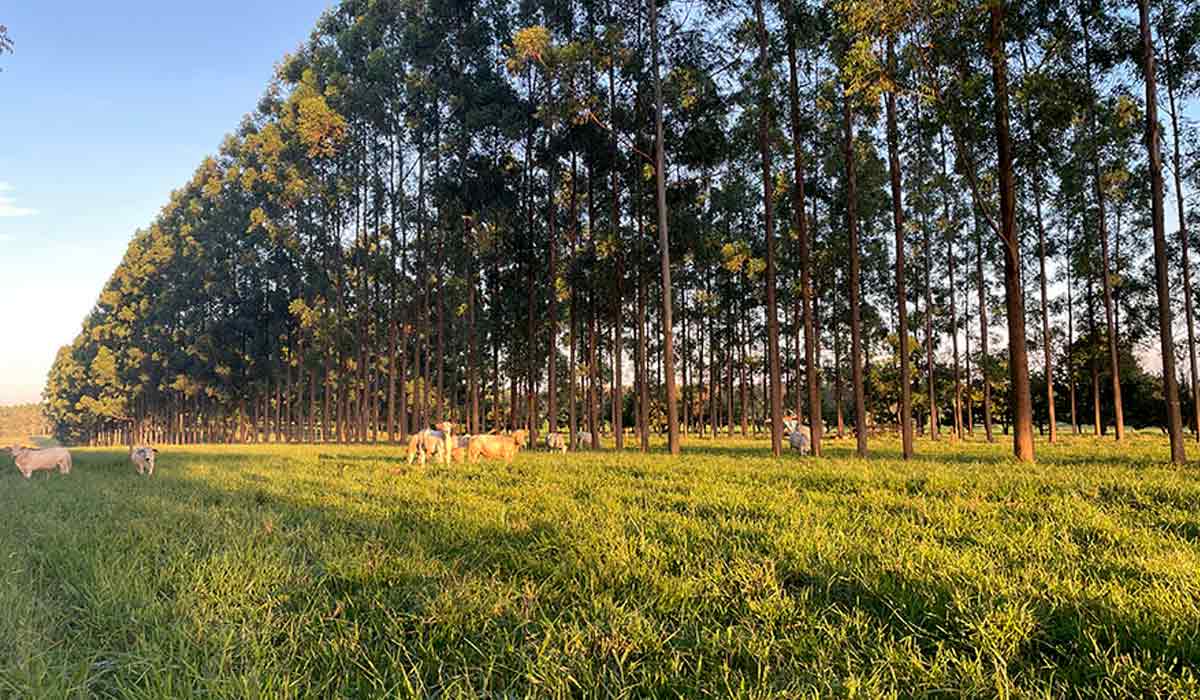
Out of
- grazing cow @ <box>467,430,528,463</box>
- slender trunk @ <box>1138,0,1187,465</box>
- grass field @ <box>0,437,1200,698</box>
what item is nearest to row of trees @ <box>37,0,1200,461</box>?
slender trunk @ <box>1138,0,1187,465</box>

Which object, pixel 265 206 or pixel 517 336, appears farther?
pixel 265 206

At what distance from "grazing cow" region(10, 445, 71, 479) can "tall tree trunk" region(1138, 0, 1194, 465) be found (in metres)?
26.6

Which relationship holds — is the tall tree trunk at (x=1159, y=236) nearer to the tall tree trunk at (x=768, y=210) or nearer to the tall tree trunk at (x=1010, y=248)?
the tall tree trunk at (x=1010, y=248)

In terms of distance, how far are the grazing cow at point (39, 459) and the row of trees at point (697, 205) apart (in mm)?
14016

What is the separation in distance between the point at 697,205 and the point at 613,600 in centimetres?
2267

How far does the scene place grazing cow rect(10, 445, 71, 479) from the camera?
14750mm

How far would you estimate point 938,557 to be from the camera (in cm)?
450

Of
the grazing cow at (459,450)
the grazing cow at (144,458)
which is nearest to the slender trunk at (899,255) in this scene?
the grazing cow at (459,450)

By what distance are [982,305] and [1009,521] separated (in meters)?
31.6

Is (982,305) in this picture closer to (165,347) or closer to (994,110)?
(994,110)

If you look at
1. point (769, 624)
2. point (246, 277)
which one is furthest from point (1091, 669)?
point (246, 277)

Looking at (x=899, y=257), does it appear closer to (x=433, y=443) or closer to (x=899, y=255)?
(x=899, y=255)

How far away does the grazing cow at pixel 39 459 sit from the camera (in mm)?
14750

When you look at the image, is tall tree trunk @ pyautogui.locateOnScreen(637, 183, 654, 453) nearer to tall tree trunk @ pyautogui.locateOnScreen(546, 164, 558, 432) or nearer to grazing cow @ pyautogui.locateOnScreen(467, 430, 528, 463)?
tall tree trunk @ pyautogui.locateOnScreen(546, 164, 558, 432)
